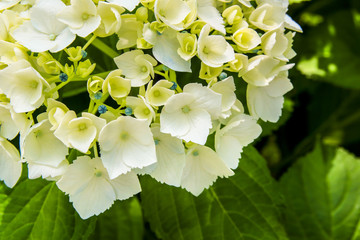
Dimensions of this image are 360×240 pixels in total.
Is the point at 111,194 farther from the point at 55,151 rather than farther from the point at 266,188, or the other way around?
the point at 266,188

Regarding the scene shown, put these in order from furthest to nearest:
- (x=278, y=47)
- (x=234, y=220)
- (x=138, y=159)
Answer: (x=234, y=220)
(x=278, y=47)
(x=138, y=159)

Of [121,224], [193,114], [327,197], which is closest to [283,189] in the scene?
[327,197]

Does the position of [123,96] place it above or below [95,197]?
above

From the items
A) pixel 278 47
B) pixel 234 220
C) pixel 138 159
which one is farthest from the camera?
pixel 234 220

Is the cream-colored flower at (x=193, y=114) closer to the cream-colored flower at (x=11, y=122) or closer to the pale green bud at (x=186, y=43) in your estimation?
the pale green bud at (x=186, y=43)

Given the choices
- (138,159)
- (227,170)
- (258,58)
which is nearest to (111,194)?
(138,159)

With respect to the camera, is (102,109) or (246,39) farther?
(246,39)

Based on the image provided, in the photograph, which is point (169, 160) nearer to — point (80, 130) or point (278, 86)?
point (80, 130)
